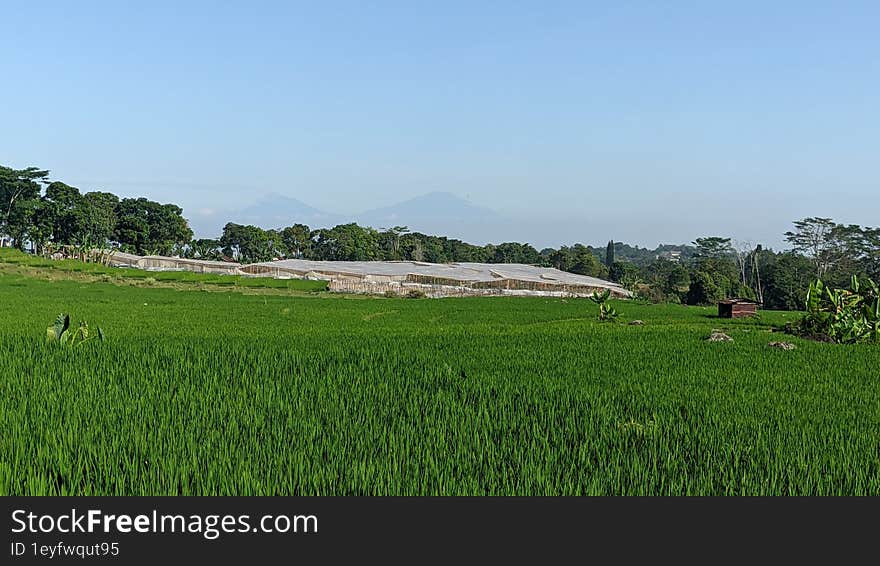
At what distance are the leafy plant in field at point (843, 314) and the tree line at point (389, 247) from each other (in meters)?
26.7

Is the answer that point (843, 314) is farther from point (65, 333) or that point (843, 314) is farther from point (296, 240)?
point (296, 240)

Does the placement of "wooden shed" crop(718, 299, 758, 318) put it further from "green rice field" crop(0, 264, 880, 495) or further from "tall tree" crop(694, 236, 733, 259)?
"tall tree" crop(694, 236, 733, 259)

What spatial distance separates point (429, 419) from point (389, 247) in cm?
7173

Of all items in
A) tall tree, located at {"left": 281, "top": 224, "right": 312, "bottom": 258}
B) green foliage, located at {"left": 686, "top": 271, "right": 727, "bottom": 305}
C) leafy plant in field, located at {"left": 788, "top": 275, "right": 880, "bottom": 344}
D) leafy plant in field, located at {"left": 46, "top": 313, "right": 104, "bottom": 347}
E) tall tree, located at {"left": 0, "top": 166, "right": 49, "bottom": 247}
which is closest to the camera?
leafy plant in field, located at {"left": 46, "top": 313, "right": 104, "bottom": 347}

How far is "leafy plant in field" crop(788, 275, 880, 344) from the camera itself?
12133mm

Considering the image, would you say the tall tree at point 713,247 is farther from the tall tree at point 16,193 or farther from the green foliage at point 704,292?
the tall tree at point 16,193

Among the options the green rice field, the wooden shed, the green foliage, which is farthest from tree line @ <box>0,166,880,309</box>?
the green rice field

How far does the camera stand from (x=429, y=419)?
197 inches

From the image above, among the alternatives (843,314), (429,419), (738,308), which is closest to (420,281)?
(738,308)

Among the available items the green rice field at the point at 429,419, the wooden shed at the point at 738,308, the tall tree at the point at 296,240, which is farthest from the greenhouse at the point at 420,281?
the green rice field at the point at 429,419

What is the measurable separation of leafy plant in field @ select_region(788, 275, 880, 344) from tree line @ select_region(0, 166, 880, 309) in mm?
26712

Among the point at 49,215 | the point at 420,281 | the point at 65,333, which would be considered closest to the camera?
the point at 65,333

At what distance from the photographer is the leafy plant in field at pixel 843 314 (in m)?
12.1

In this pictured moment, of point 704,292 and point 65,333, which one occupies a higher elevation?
point 704,292
